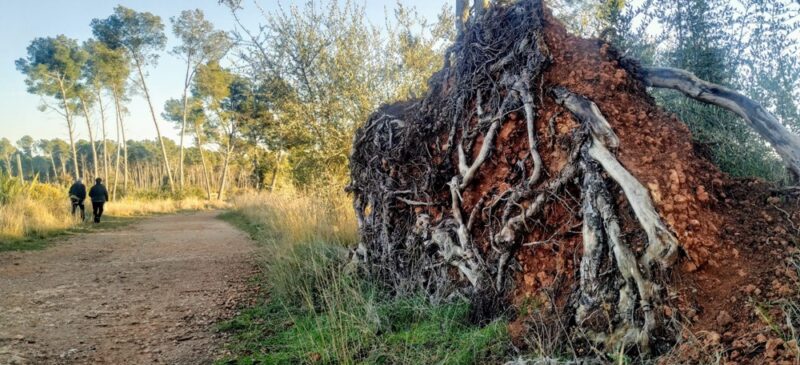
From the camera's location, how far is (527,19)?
12.1 ft

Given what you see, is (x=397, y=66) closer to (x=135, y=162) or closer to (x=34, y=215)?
(x=34, y=215)

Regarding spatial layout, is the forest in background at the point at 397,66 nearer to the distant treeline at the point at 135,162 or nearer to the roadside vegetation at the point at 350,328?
the roadside vegetation at the point at 350,328

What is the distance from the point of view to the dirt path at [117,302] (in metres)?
3.81

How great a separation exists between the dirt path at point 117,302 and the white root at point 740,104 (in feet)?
13.3

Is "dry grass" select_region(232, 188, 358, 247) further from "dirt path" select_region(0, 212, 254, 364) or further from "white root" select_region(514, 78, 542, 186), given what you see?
"white root" select_region(514, 78, 542, 186)

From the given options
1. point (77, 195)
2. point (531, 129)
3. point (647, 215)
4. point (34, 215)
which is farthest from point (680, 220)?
point (77, 195)

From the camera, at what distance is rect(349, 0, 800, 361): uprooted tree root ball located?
2.35 metres

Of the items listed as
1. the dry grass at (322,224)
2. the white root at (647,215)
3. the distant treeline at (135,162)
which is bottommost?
the dry grass at (322,224)

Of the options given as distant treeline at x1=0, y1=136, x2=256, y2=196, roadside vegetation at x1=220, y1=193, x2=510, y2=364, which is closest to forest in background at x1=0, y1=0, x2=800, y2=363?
roadside vegetation at x1=220, y1=193, x2=510, y2=364

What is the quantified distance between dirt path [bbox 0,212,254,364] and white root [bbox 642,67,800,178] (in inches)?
159

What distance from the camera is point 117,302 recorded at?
214 inches

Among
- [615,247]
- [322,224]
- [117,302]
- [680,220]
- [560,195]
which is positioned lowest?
[117,302]

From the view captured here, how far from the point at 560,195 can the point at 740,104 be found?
1337 mm

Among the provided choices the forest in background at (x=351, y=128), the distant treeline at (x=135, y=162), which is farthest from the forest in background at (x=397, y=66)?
the distant treeline at (x=135, y=162)
